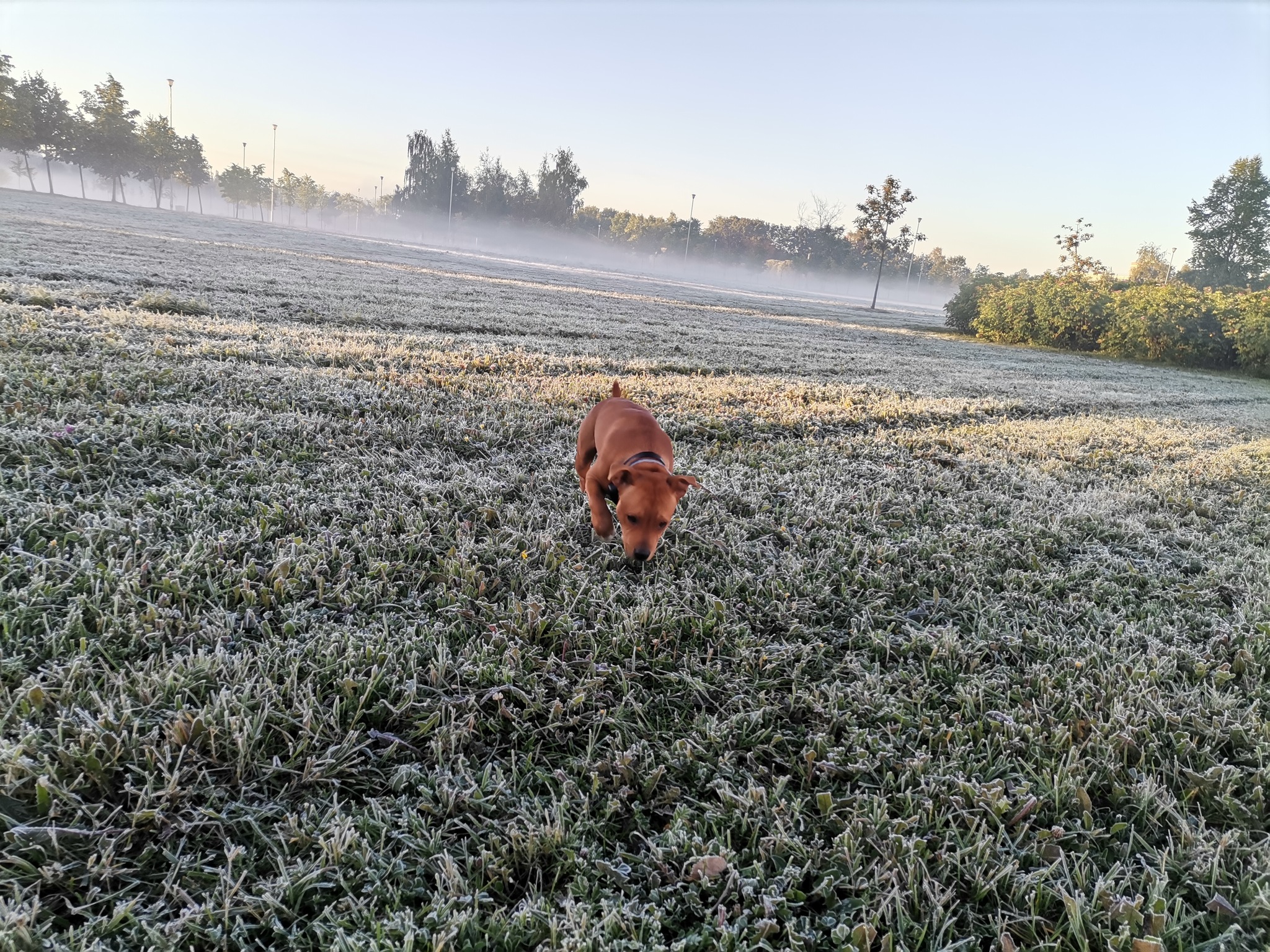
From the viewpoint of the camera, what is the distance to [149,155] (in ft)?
200

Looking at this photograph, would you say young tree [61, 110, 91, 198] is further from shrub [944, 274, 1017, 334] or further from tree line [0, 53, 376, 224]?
shrub [944, 274, 1017, 334]

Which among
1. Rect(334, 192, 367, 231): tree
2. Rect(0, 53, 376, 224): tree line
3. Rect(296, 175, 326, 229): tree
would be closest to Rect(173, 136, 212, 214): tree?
Rect(0, 53, 376, 224): tree line

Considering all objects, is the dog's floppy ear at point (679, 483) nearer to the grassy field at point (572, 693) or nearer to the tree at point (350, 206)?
the grassy field at point (572, 693)

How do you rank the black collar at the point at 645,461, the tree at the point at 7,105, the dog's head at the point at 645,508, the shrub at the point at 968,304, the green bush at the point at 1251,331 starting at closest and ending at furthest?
1. the dog's head at the point at 645,508
2. the black collar at the point at 645,461
3. the green bush at the point at 1251,331
4. the shrub at the point at 968,304
5. the tree at the point at 7,105

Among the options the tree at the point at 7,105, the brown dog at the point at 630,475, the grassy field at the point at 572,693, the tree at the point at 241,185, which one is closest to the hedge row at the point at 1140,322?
the grassy field at the point at 572,693

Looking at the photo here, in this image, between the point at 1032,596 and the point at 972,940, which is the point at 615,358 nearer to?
the point at 1032,596

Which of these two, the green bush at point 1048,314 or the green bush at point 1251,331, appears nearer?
the green bush at point 1251,331

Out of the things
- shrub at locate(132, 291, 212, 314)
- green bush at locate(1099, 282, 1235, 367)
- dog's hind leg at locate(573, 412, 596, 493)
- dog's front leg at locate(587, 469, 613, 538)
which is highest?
green bush at locate(1099, 282, 1235, 367)

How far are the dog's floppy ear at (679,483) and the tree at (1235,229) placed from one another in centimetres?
6445

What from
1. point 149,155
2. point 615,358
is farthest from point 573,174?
point 615,358

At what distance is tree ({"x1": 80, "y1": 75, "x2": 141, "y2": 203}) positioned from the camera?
183ft

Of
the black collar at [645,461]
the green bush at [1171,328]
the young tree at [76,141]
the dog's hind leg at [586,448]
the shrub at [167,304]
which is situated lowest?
the dog's hind leg at [586,448]

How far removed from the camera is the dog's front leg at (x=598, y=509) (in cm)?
338

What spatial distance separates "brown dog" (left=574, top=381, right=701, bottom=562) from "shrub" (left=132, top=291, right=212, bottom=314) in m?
7.58
